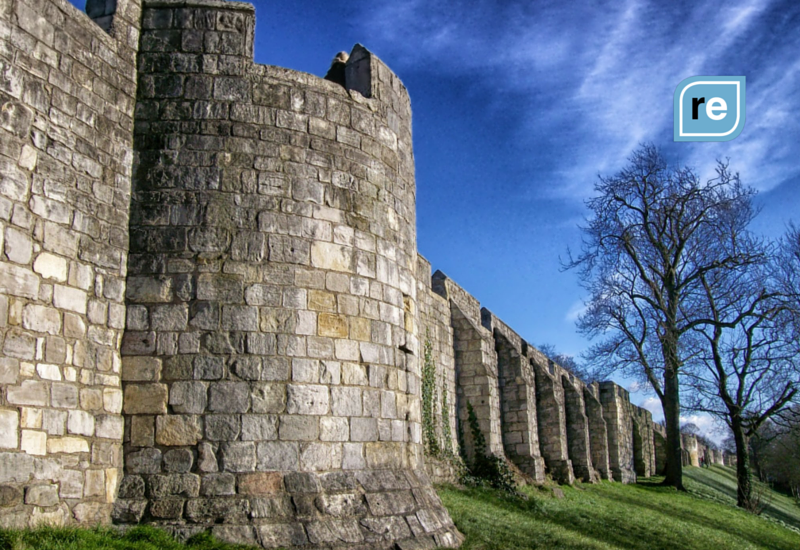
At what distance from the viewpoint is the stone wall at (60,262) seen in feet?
18.2

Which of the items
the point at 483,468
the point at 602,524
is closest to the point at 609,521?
the point at 602,524

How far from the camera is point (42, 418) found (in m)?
5.68

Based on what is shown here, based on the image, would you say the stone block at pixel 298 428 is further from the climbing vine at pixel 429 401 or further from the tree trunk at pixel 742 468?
the tree trunk at pixel 742 468

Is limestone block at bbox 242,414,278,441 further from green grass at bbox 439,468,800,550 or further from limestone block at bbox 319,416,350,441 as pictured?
green grass at bbox 439,468,800,550

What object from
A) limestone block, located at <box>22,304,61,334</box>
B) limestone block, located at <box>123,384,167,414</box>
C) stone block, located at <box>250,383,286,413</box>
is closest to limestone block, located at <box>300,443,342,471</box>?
stone block, located at <box>250,383,286,413</box>

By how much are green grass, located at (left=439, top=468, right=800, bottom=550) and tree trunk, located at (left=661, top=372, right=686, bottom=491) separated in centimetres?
89

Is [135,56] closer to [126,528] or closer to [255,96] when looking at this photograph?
[255,96]

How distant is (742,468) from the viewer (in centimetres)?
2356

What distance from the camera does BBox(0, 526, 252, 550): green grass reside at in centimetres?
502

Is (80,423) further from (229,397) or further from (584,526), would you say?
(584,526)

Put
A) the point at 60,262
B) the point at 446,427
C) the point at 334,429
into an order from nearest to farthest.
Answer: the point at 60,262, the point at 334,429, the point at 446,427

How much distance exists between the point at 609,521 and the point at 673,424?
10810 millimetres

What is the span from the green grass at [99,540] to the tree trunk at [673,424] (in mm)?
19943

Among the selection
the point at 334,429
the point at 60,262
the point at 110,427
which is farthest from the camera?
the point at 334,429
